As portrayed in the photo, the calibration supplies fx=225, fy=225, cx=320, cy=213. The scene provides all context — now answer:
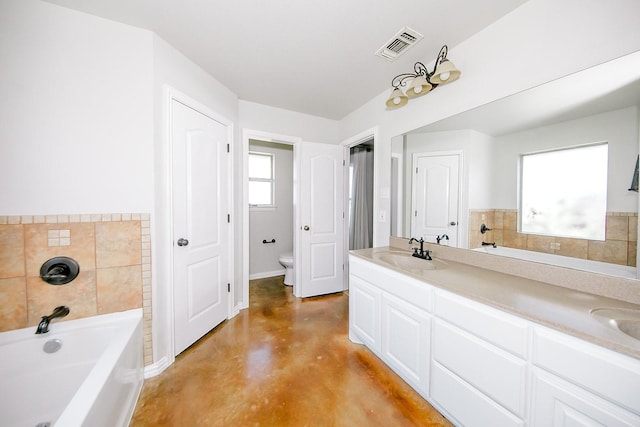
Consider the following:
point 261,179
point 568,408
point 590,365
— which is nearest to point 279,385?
point 568,408

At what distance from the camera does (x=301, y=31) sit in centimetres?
158

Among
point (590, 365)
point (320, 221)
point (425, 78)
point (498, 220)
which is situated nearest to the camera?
point (590, 365)

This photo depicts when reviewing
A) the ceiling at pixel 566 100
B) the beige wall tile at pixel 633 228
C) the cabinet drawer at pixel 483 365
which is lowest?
the cabinet drawer at pixel 483 365

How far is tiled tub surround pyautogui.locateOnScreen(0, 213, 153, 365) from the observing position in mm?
1332

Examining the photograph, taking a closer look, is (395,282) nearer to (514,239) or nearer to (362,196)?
(514,239)

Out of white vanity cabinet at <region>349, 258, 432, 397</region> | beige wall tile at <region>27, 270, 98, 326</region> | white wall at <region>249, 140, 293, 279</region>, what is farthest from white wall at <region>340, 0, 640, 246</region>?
beige wall tile at <region>27, 270, 98, 326</region>

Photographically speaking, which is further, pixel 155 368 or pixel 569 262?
pixel 155 368

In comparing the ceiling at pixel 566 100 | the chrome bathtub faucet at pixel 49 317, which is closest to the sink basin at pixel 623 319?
the ceiling at pixel 566 100

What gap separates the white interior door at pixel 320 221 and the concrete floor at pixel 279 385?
0.78 m

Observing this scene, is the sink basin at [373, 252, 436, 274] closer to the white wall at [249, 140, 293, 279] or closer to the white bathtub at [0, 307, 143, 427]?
the white bathtub at [0, 307, 143, 427]

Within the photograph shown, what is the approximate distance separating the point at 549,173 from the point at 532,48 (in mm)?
719

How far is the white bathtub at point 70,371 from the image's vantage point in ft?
3.55

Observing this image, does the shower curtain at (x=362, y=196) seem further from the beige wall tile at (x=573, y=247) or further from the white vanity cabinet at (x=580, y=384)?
the white vanity cabinet at (x=580, y=384)

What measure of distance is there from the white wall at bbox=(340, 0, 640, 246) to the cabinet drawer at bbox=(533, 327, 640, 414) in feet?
4.25
